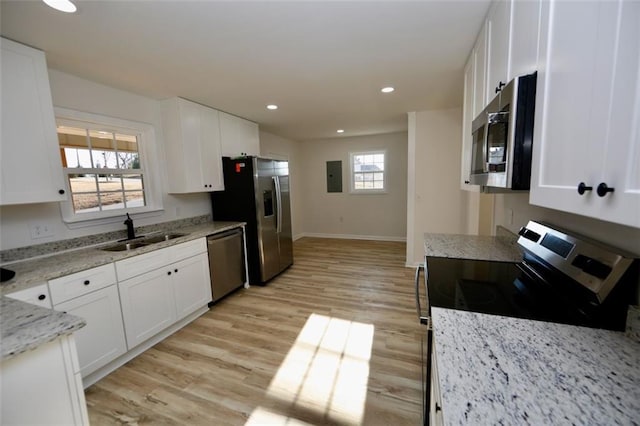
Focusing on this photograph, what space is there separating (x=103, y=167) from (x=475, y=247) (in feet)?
11.4

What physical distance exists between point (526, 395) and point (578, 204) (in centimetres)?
49

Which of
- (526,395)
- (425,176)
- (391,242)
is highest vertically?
(425,176)

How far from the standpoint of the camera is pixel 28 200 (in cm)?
177

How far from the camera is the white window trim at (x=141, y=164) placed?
224 centimetres

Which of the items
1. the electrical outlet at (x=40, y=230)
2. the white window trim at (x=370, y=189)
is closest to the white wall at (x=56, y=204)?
the electrical outlet at (x=40, y=230)

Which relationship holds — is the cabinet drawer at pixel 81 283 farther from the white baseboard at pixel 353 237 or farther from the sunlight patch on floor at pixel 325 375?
the white baseboard at pixel 353 237

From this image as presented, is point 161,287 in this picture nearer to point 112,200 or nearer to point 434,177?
point 112,200

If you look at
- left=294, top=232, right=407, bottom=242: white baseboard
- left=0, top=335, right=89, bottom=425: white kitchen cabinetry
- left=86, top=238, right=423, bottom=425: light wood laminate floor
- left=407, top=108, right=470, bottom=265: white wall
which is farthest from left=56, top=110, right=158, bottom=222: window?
left=294, top=232, right=407, bottom=242: white baseboard

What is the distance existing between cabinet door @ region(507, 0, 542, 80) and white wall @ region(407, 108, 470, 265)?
280 centimetres

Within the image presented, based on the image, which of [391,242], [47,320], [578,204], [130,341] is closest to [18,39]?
[47,320]

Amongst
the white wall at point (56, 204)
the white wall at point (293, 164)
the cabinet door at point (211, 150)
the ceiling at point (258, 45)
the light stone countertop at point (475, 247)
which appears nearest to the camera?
the ceiling at point (258, 45)

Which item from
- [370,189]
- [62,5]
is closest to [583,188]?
[62,5]

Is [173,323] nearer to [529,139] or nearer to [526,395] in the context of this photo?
[526,395]

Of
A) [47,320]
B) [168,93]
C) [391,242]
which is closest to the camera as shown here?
[47,320]
